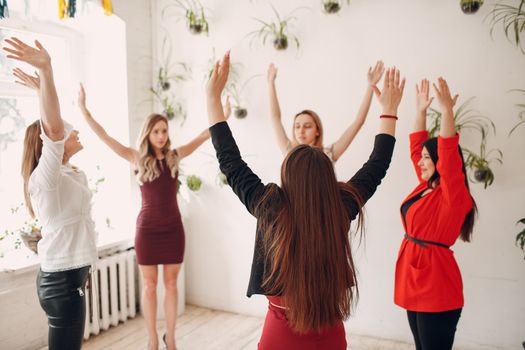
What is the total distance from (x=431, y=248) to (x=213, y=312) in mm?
2238

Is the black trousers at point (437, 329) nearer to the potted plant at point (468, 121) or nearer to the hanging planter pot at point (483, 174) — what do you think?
the hanging planter pot at point (483, 174)

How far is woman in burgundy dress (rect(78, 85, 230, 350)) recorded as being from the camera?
2.78 metres

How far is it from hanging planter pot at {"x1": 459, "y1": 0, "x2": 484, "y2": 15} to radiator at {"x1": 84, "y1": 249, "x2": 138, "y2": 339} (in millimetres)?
3026

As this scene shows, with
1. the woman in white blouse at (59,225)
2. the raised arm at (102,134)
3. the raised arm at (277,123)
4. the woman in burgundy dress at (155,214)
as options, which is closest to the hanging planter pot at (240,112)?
the raised arm at (277,123)

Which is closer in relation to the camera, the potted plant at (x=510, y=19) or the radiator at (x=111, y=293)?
the potted plant at (x=510, y=19)

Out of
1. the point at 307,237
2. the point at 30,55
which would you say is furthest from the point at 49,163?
the point at 307,237

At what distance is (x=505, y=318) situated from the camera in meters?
2.74

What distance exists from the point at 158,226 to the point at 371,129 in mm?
1673

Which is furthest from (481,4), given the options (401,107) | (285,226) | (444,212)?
(285,226)

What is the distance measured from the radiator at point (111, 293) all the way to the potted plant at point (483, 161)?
266 centimetres

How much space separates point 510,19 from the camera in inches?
102

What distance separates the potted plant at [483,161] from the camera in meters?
2.65

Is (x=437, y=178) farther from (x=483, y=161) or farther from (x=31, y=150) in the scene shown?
(x=31, y=150)

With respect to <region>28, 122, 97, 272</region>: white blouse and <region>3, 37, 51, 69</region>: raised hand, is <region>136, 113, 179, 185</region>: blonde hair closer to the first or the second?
<region>28, 122, 97, 272</region>: white blouse
